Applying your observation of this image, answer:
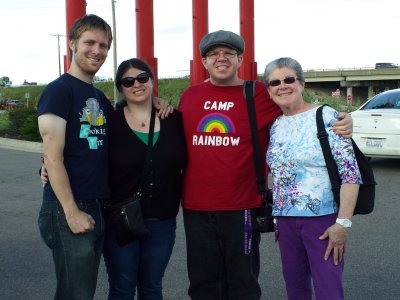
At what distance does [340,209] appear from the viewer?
2764mm

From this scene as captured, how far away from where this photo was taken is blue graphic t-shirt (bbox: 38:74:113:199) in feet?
8.46

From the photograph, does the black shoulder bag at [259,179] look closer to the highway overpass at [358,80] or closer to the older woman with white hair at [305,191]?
the older woman with white hair at [305,191]

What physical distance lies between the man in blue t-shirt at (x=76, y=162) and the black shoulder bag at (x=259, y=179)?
0.86m

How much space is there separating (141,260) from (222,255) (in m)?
0.50

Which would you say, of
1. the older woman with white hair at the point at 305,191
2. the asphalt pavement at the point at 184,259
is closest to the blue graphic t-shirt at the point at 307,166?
the older woman with white hair at the point at 305,191

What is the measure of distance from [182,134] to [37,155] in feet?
33.2

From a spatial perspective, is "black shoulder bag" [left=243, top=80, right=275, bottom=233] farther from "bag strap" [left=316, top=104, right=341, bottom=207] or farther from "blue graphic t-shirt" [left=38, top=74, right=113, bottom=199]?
"blue graphic t-shirt" [left=38, top=74, right=113, bottom=199]

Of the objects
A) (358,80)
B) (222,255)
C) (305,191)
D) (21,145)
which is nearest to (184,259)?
(222,255)

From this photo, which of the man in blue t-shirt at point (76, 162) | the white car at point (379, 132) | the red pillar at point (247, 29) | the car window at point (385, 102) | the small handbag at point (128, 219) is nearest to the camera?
the man in blue t-shirt at point (76, 162)

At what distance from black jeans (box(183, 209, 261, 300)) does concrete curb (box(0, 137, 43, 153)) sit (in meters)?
10.8

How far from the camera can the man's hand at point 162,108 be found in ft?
10.2

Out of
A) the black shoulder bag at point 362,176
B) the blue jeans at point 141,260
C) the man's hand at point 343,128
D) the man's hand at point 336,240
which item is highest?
the man's hand at point 343,128

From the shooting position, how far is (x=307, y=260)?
9.68ft

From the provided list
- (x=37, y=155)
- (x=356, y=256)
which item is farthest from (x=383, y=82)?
(x=356, y=256)
